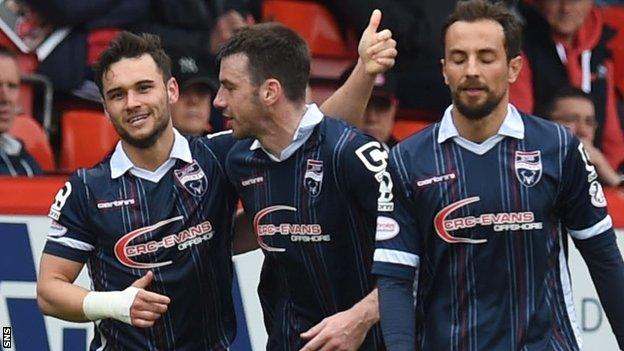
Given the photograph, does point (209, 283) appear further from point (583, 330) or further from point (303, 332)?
point (583, 330)

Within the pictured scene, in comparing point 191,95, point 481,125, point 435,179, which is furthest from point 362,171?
point 191,95

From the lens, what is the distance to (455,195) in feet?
17.3

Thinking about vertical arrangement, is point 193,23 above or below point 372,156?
above

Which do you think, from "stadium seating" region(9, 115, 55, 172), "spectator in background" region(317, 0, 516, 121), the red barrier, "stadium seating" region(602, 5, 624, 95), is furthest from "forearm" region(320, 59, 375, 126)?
"stadium seating" region(602, 5, 624, 95)

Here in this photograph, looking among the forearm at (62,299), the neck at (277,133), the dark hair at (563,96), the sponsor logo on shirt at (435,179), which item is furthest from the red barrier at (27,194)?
the dark hair at (563,96)

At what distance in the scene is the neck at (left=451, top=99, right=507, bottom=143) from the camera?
528 centimetres

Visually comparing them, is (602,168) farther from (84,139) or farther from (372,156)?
(372,156)

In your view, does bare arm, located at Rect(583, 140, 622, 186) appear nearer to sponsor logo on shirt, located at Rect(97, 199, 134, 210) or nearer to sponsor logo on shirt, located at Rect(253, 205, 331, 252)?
sponsor logo on shirt, located at Rect(253, 205, 331, 252)

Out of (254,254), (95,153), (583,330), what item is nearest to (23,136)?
(95,153)

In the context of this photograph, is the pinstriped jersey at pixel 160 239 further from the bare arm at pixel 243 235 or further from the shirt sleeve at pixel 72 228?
the bare arm at pixel 243 235

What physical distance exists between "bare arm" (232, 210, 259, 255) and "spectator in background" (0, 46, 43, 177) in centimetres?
164

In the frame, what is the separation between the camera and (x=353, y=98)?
19.8 feet

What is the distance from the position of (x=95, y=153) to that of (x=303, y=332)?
8.34ft

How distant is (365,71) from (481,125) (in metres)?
0.70
